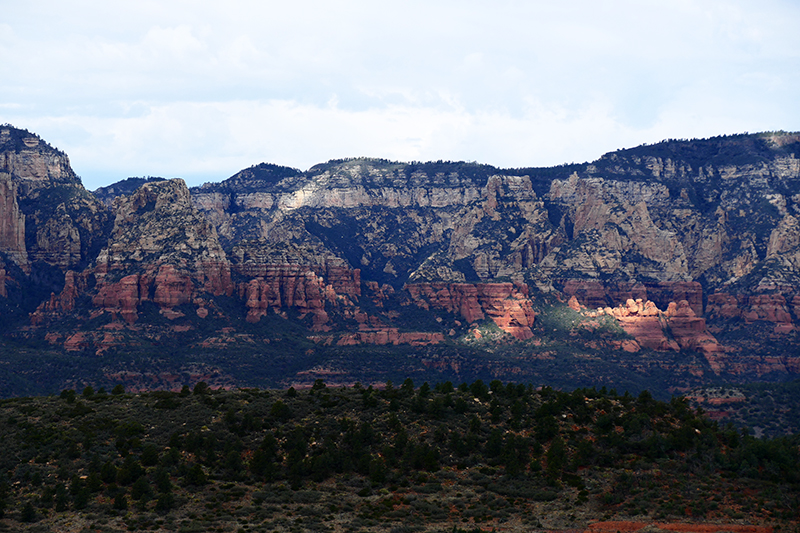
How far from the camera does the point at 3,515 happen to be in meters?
81.7

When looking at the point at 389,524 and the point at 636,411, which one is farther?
the point at 636,411

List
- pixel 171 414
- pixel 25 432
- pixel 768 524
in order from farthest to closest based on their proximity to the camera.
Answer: pixel 171 414 → pixel 25 432 → pixel 768 524

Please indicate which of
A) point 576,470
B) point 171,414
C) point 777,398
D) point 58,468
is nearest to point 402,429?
point 576,470

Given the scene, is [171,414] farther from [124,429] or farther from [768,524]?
[768,524]

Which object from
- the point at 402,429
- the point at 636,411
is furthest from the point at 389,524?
the point at 636,411

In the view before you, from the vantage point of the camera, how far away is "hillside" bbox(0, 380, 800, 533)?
83.1 m

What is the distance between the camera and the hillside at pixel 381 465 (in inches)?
3270

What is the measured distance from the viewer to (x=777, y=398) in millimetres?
198750

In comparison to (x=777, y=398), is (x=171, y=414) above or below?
above

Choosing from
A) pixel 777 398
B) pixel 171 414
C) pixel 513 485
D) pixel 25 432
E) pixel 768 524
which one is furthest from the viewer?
pixel 777 398

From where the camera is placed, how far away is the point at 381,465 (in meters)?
95.7

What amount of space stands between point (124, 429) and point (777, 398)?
464 ft

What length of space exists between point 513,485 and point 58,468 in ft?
139

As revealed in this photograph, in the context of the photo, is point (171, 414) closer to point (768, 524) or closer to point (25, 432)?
point (25, 432)
